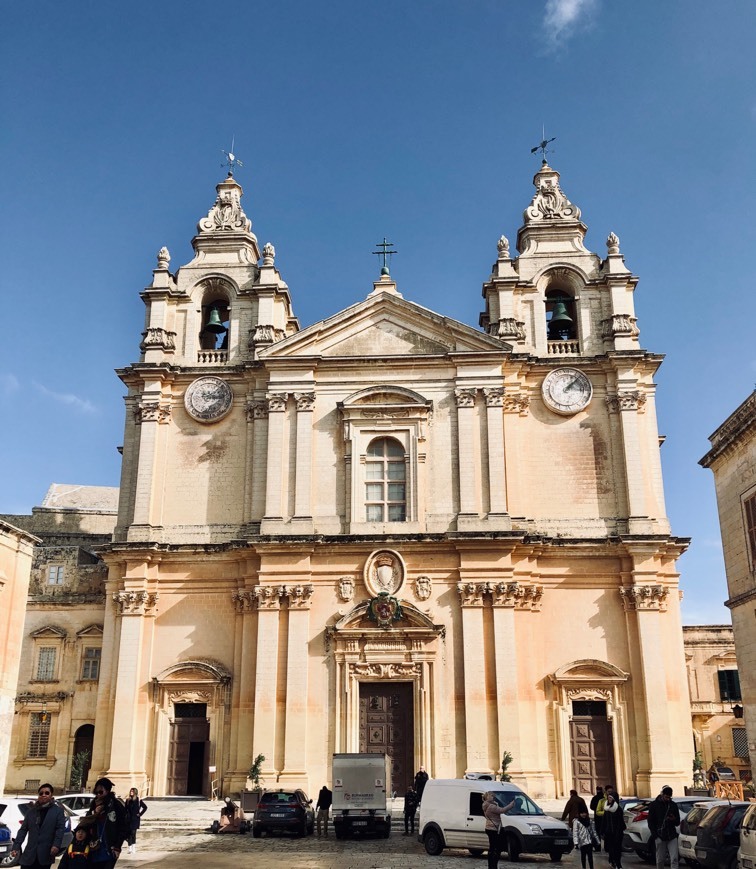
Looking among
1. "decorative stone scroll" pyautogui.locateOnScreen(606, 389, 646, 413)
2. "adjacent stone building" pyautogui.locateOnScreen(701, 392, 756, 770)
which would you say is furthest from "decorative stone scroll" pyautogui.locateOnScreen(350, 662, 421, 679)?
"decorative stone scroll" pyautogui.locateOnScreen(606, 389, 646, 413)

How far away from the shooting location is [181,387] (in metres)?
32.8

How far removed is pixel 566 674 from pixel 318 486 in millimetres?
10040

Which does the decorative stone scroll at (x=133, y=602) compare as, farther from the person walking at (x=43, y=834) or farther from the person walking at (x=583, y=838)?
the person walking at (x=43, y=834)

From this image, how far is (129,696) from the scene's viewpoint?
28.8 m

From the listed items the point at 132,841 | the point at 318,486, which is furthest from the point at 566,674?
the point at 132,841

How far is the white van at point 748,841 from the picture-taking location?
13852 millimetres

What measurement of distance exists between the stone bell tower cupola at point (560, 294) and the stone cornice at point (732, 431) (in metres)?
8.21

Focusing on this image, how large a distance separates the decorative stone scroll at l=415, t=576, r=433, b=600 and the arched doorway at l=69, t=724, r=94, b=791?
1391 centimetres

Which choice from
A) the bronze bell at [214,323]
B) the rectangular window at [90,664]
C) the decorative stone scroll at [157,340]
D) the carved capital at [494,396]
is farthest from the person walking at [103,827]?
the rectangular window at [90,664]

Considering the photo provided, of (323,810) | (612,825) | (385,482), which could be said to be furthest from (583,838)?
(385,482)

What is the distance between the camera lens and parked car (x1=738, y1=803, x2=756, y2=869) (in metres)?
13.9

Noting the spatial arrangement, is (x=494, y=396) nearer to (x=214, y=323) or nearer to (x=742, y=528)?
(x=742, y=528)

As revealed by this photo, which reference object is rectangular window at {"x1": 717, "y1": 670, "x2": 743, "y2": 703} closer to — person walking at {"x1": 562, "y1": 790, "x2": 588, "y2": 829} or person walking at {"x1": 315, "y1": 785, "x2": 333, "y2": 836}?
person walking at {"x1": 315, "y1": 785, "x2": 333, "y2": 836}

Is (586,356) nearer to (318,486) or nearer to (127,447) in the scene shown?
(318,486)
